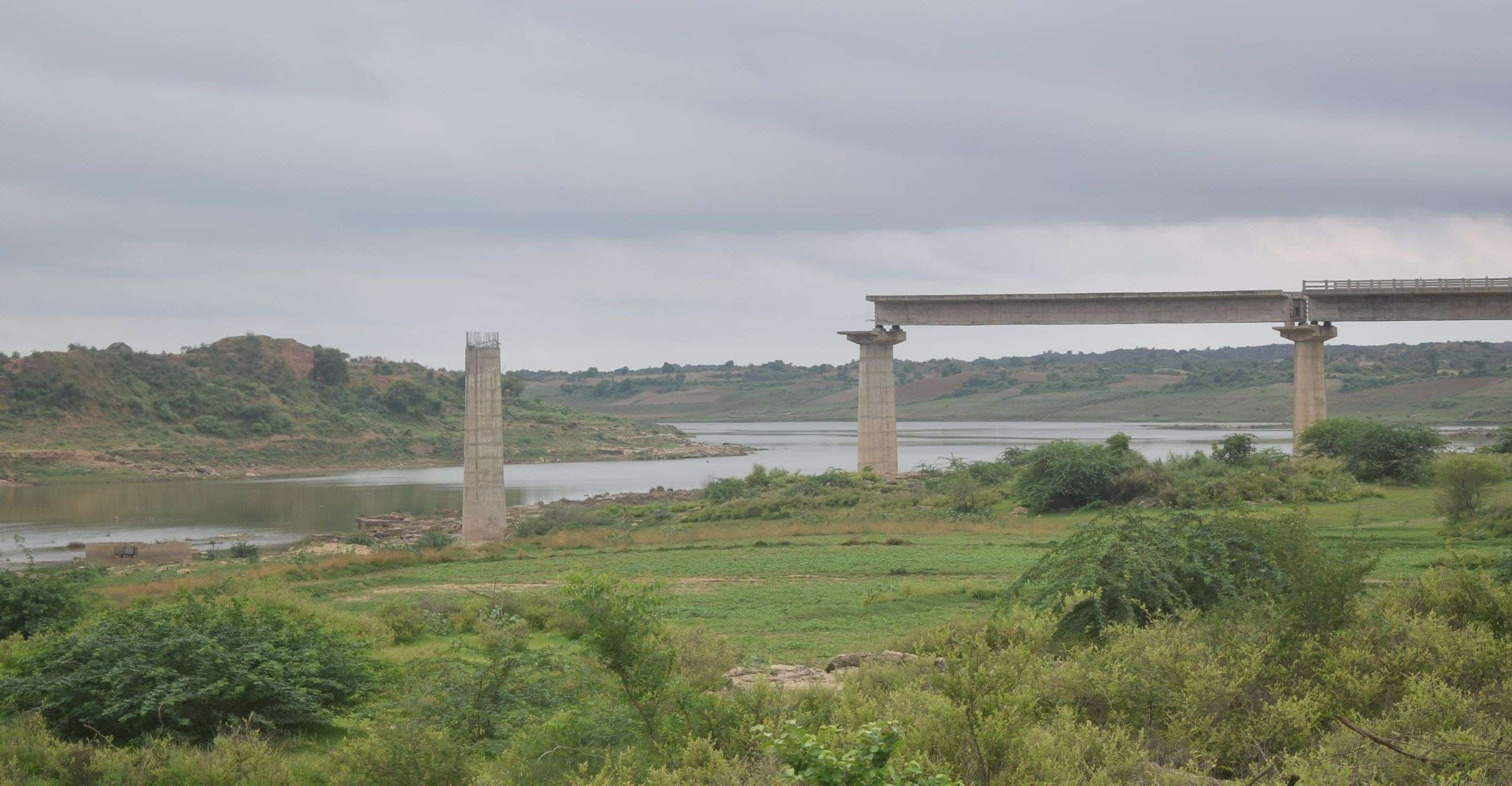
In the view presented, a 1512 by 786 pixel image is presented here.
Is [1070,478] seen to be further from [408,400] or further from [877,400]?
[408,400]

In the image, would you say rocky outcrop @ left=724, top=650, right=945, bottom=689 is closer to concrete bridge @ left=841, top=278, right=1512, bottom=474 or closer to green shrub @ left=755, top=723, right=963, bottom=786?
green shrub @ left=755, top=723, right=963, bottom=786

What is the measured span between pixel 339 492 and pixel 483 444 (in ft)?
98.7

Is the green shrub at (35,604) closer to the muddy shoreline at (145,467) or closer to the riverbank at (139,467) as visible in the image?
the riverbank at (139,467)

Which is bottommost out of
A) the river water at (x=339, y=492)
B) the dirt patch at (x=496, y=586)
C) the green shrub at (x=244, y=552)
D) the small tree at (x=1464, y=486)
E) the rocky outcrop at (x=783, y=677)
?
the river water at (x=339, y=492)

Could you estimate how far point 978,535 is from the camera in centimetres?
3212

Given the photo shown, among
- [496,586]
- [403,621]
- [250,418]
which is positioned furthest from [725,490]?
[250,418]

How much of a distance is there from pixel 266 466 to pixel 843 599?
243 ft

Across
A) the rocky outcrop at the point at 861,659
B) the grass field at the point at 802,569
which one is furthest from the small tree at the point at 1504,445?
the rocky outcrop at the point at 861,659

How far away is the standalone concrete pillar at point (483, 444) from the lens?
135 ft

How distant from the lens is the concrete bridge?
46375 mm

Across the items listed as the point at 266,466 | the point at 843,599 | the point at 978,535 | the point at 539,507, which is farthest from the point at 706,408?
the point at 843,599

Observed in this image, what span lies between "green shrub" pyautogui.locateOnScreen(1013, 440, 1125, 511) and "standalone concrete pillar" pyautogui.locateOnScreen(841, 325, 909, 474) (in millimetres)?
10416

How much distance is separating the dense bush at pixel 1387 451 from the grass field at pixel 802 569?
1.81m

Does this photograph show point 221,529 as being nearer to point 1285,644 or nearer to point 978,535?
point 978,535
